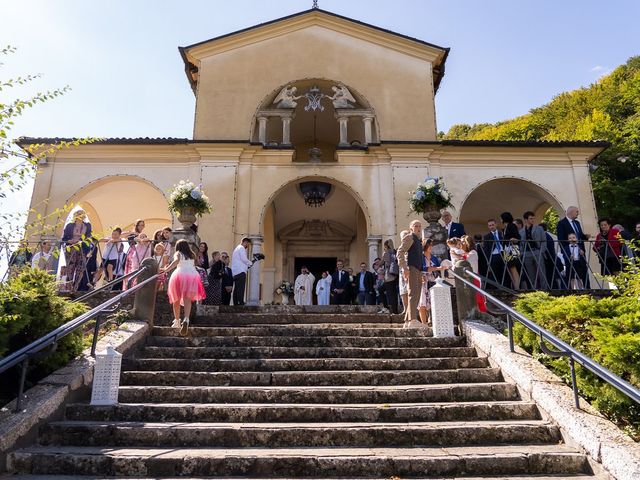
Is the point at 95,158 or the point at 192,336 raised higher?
the point at 95,158

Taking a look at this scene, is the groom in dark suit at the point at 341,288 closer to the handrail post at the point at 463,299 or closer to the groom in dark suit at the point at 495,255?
the groom in dark suit at the point at 495,255

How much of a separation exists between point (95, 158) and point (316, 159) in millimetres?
6338

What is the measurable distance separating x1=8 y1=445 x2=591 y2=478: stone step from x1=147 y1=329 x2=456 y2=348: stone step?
2714 mm

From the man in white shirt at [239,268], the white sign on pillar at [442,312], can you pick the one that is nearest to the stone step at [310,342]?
the white sign on pillar at [442,312]

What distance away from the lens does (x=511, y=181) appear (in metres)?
13.8

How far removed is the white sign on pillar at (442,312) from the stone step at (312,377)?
115cm

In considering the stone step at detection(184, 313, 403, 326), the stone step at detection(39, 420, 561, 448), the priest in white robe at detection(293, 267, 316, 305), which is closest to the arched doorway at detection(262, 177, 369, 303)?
the priest in white robe at detection(293, 267, 316, 305)

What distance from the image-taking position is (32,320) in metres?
4.85

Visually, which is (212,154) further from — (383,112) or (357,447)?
(357,447)

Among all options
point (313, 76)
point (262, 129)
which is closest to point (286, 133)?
point (262, 129)

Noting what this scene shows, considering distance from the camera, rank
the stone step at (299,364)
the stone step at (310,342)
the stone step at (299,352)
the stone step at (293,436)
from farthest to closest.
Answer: the stone step at (310,342) → the stone step at (299,352) → the stone step at (299,364) → the stone step at (293,436)

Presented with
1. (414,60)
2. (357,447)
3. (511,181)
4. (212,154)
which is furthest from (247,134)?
(357,447)

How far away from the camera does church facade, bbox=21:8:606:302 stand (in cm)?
1288

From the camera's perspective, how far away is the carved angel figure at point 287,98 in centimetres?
1385
